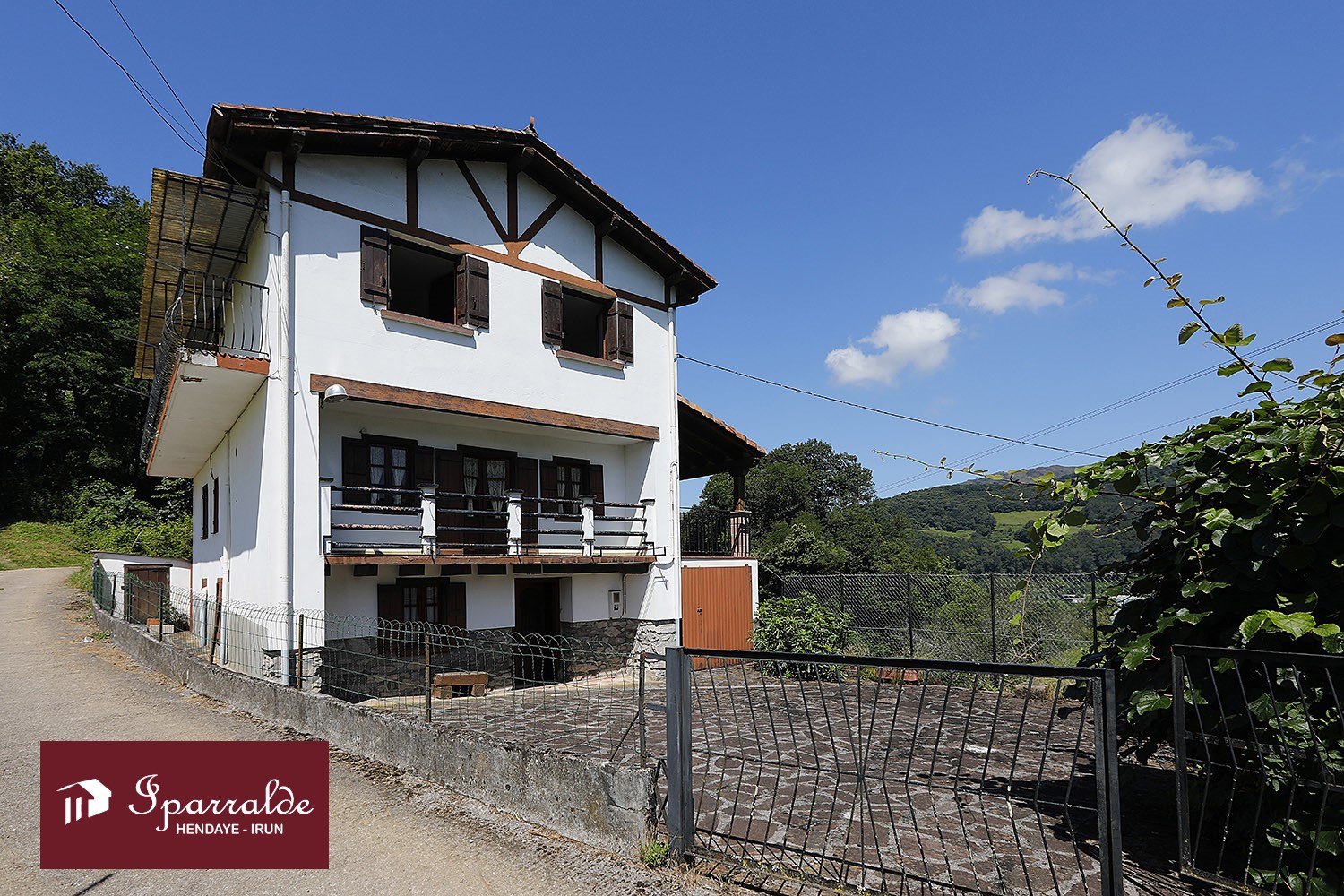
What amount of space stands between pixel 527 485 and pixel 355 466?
3.43 metres

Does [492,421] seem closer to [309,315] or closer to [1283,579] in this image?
[309,315]

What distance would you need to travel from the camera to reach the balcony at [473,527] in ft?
40.3

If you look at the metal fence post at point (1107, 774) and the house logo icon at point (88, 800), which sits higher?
the metal fence post at point (1107, 774)

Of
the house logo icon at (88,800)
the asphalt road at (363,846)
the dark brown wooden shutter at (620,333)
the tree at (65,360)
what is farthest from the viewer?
the tree at (65,360)

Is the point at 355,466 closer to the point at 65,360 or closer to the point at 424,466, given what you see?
the point at 424,466

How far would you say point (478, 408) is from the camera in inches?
542

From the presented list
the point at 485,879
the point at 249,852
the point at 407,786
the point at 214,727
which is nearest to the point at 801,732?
the point at 407,786

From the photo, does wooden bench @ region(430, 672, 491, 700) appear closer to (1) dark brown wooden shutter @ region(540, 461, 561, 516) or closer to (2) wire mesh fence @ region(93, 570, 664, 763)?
(2) wire mesh fence @ region(93, 570, 664, 763)

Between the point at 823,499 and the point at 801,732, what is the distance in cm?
4498

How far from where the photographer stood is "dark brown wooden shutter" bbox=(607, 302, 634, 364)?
16.3 metres

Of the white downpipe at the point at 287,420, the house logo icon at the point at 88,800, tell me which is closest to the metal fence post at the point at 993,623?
the white downpipe at the point at 287,420

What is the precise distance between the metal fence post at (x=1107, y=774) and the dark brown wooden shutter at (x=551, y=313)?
12.4m

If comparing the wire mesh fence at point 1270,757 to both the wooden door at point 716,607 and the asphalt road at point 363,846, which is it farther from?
the wooden door at point 716,607

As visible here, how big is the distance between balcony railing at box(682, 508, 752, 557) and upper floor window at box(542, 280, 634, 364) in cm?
375
